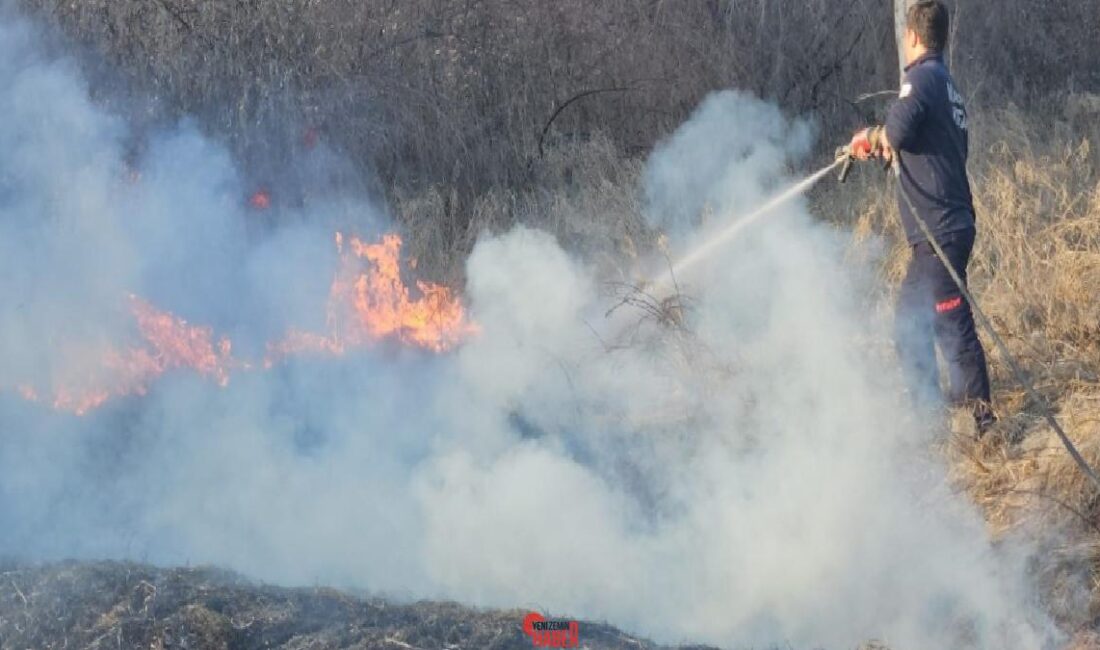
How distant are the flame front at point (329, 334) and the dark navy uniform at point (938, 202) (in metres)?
3.11

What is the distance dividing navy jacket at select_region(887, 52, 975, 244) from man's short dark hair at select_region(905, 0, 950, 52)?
0.07m

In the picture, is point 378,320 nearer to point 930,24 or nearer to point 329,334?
point 329,334

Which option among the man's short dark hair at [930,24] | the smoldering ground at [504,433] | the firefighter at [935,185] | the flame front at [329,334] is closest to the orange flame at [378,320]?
the flame front at [329,334]

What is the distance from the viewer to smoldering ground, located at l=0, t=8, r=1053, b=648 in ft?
21.6

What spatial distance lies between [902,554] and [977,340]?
116 centimetres

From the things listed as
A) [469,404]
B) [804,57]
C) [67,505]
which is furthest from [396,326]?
[804,57]

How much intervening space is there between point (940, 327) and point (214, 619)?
3.75 m

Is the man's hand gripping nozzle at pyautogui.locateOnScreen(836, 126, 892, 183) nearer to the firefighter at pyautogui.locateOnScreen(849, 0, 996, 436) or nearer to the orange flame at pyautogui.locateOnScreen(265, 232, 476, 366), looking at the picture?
the firefighter at pyautogui.locateOnScreen(849, 0, 996, 436)

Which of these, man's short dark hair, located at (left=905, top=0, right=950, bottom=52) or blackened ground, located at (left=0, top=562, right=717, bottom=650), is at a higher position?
man's short dark hair, located at (left=905, top=0, right=950, bottom=52)

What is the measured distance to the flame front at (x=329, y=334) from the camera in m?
8.14

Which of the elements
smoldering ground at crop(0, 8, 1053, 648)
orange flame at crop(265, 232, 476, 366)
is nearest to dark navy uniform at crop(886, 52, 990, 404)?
smoldering ground at crop(0, 8, 1053, 648)

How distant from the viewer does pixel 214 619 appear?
17.5 feet

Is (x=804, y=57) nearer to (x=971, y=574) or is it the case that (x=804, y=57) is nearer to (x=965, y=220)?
(x=965, y=220)

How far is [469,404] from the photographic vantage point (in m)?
8.45
